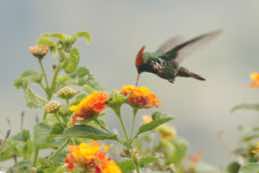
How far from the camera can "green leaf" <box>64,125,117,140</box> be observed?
1.81m

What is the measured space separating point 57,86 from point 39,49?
5.5 inches

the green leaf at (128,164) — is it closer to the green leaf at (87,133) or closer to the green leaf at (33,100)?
the green leaf at (87,133)

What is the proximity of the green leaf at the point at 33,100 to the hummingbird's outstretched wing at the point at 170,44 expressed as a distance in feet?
1.14

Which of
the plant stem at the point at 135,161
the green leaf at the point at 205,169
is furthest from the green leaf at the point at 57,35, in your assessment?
the green leaf at the point at 205,169

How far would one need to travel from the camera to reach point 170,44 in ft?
7.68

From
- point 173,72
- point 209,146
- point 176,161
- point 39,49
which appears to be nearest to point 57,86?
point 39,49

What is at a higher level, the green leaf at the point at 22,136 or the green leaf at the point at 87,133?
the green leaf at the point at 87,133

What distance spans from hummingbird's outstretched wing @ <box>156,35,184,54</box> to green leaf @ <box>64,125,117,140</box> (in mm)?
515

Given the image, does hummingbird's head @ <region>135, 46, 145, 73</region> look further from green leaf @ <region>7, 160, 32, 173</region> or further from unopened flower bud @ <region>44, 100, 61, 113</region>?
green leaf @ <region>7, 160, 32, 173</region>

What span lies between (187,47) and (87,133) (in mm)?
515

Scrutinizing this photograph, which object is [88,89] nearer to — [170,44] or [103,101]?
[103,101]

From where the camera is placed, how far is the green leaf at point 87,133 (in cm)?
181

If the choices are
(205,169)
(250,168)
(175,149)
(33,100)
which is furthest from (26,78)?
(205,169)

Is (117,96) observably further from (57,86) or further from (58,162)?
(57,86)
